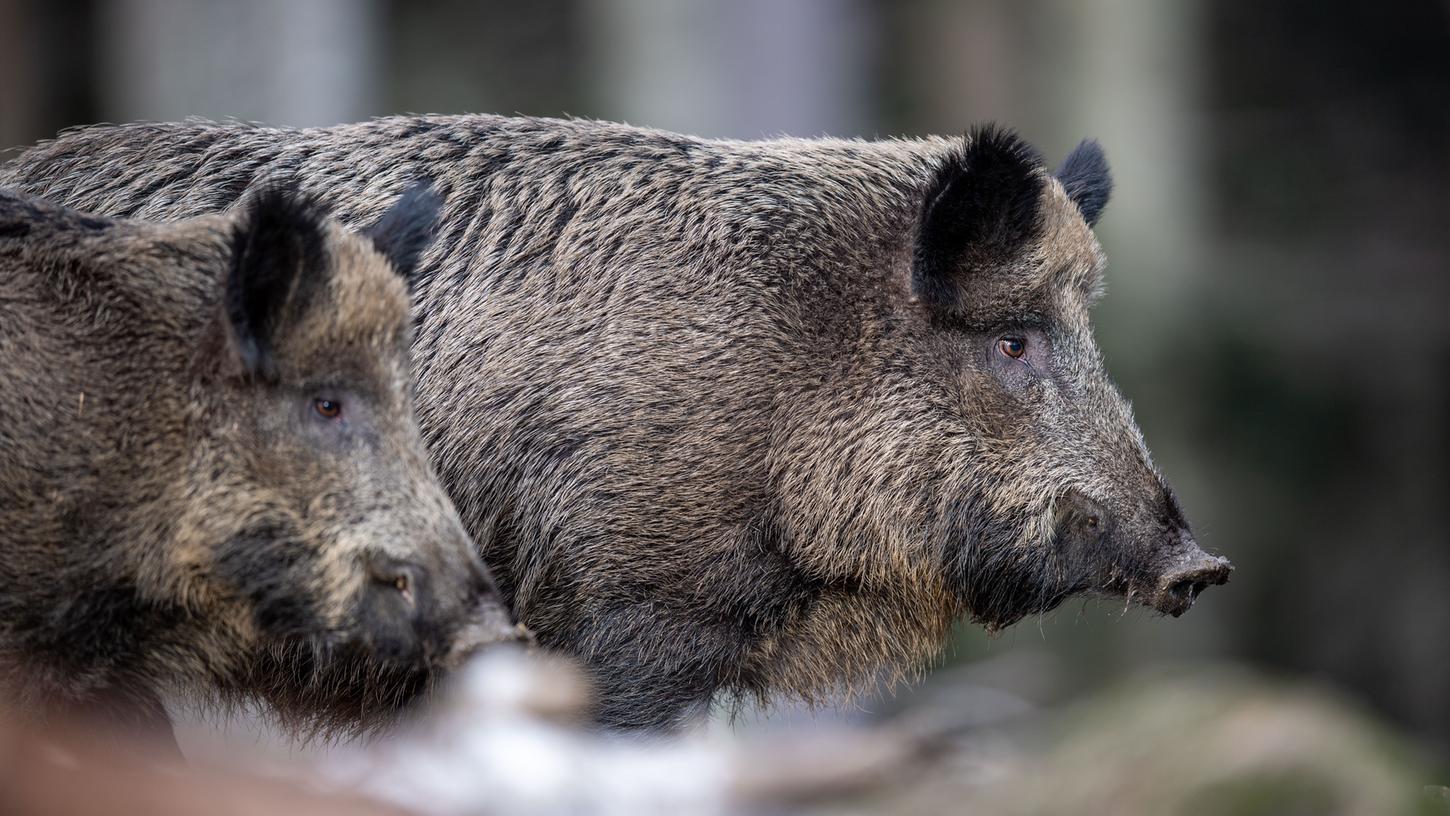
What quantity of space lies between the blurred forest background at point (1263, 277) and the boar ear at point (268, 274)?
34.3 feet

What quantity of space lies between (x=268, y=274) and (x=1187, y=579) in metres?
3.47

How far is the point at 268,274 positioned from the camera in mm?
5551

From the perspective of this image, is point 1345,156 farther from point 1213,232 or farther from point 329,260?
point 329,260

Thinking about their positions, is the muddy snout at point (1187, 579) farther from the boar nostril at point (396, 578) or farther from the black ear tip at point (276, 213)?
the black ear tip at point (276, 213)

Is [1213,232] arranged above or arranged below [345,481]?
below

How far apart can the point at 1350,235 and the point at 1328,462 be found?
2.11m

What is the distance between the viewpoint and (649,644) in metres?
6.66

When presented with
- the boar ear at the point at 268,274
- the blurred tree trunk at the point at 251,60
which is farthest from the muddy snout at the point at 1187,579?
the blurred tree trunk at the point at 251,60

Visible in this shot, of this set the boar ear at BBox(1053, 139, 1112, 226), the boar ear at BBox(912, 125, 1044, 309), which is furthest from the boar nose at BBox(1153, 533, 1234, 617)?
the boar ear at BBox(1053, 139, 1112, 226)

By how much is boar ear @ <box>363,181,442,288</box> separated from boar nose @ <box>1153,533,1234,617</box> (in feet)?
9.63

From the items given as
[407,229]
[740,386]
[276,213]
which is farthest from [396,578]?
[740,386]

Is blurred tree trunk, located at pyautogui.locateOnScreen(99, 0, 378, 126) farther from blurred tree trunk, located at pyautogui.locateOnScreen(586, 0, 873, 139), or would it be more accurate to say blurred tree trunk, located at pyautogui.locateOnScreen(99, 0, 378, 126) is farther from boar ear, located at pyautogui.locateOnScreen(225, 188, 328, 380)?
boar ear, located at pyautogui.locateOnScreen(225, 188, 328, 380)

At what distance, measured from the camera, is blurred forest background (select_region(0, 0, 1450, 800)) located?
53.6ft

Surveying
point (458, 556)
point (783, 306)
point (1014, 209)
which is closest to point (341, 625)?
point (458, 556)
